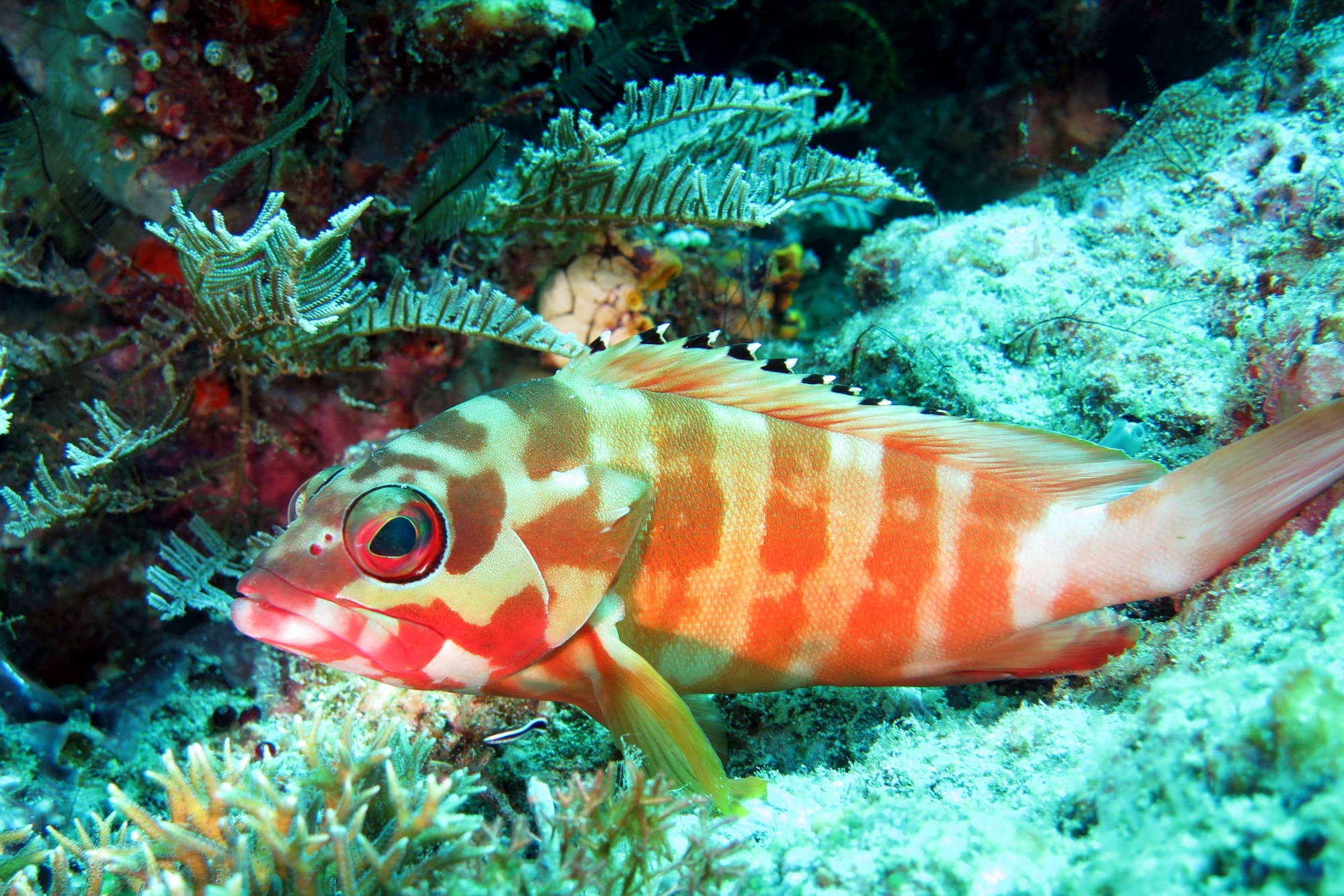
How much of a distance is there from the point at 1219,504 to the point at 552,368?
3537 mm

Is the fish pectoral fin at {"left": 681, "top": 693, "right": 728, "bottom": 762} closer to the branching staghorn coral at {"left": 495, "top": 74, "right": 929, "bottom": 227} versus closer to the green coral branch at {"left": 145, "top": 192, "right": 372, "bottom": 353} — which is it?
the green coral branch at {"left": 145, "top": 192, "right": 372, "bottom": 353}

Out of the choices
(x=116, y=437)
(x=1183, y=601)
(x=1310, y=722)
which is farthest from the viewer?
→ (x=116, y=437)

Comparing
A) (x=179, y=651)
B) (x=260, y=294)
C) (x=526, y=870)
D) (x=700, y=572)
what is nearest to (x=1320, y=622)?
(x=700, y=572)

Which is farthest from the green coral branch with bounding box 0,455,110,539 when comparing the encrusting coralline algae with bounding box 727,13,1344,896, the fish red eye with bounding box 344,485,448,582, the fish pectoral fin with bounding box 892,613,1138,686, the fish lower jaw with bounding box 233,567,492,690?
the fish pectoral fin with bounding box 892,613,1138,686

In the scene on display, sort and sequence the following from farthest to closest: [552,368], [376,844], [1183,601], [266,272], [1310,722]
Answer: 1. [552,368]
2. [266,272]
3. [1183,601]
4. [376,844]
5. [1310,722]

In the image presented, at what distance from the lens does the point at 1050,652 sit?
227 cm

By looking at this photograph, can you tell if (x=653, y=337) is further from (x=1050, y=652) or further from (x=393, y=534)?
(x=1050, y=652)

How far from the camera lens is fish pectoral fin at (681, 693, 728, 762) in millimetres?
2391

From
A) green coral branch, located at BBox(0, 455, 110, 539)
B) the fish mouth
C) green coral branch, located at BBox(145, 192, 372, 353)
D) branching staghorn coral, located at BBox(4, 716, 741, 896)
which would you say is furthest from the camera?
green coral branch, located at BBox(0, 455, 110, 539)

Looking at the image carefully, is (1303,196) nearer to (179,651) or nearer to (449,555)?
(449,555)

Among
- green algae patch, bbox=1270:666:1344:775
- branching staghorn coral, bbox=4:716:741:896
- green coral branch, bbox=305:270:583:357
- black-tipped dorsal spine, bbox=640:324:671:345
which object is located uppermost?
green coral branch, bbox=305:270:583:357

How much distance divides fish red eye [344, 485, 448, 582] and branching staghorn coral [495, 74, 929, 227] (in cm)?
196

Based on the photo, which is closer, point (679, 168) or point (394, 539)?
point (394, 539)

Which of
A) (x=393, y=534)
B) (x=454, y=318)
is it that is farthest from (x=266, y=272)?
(x=393, y=534)
